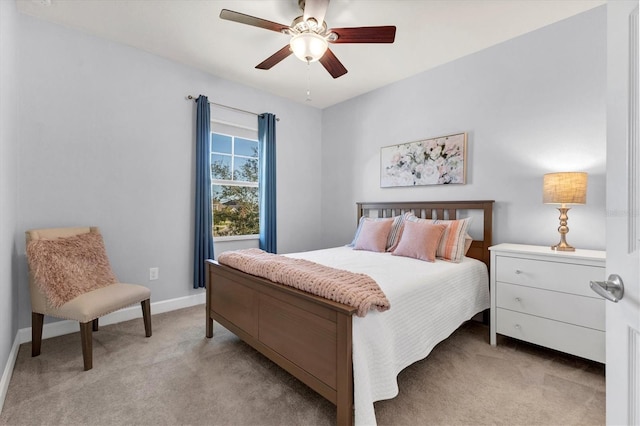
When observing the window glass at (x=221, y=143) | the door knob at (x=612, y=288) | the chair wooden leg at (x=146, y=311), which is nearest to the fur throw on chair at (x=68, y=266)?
the chair wooden leg at (x=146, y=311)

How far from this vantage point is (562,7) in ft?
7.40

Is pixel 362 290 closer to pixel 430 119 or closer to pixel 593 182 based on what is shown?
pixel 593 182

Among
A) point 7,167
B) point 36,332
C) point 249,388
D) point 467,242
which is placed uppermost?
point 7,167

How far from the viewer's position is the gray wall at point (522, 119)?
231cm

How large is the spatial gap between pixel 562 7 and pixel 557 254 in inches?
74.5

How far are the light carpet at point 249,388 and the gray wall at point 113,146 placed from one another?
0.93m

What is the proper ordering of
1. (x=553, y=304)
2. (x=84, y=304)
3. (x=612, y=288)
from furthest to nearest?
(x=553, y=304)
(x=84, y=304)
(x=612, y=288)

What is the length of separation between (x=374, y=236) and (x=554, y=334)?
1628mm

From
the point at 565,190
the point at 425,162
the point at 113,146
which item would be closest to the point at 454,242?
the point at 565,190

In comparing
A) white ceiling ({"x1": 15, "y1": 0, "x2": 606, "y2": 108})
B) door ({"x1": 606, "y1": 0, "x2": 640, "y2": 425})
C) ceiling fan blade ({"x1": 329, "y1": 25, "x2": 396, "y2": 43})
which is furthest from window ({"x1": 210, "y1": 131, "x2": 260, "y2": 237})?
door ({"x1": 606, "y1": 0, "x2": 640, "y2": 425})

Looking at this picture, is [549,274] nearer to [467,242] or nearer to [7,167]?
[467,242]

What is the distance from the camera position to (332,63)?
2342 mm

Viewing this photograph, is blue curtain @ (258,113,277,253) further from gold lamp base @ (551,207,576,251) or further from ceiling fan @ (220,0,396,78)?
gold lamp base @ (551,207,576,251)

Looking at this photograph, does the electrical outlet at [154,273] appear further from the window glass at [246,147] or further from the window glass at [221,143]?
the window glass at [246,147]
